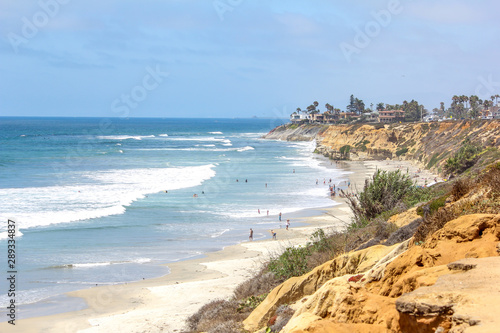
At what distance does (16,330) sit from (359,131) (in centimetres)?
8271

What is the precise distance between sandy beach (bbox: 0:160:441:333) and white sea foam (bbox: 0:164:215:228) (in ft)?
38.3

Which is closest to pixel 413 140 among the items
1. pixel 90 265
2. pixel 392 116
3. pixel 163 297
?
pixel 90 265

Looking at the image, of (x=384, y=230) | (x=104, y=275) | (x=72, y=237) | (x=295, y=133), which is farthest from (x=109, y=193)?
(x=295, y=133)

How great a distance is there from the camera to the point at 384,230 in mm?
12203

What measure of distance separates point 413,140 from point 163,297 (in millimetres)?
66198

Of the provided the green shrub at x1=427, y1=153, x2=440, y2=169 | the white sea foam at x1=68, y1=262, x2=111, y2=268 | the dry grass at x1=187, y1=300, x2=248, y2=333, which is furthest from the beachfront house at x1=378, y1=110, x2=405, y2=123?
the dry grass at x1=187, y1=300, x2=248, y2=333

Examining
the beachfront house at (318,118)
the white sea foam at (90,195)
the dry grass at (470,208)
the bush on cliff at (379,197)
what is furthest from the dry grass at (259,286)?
the beachfront house at (318,118)

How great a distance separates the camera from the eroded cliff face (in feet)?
15.6

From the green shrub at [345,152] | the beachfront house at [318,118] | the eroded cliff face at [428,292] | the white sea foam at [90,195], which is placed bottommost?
the white sea foam at [90,195]

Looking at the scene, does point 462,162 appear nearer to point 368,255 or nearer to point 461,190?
point 461,190

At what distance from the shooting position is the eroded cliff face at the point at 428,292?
15.6 feet

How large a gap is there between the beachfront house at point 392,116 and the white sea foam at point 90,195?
316 feet

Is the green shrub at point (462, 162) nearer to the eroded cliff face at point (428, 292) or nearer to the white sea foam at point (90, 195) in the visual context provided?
the white sea foam at point (90, 195)

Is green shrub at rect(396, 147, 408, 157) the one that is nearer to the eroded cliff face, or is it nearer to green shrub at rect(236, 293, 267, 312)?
green shrub at rect(236, 293, 267, 312)
